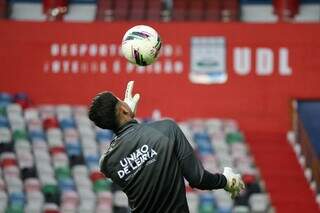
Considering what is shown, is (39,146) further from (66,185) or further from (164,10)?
(164,10)

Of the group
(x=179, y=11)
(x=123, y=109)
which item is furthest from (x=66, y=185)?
(x=123, y=109)

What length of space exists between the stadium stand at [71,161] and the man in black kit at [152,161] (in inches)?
280

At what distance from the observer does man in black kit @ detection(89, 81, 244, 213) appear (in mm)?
3629

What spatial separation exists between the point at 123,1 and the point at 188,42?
1.66 meters

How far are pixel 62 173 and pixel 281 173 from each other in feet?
10.7

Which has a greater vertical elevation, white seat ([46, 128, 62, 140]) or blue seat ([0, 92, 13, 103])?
blue seat ([0, 92, 13, 103])

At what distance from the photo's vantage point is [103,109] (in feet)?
11.9

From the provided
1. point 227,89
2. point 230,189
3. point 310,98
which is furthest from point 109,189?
point 230,189

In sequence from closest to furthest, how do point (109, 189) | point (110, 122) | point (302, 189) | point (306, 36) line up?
point (110, 122)
point (109, 189)
point (302, 189)
point (306, 36)

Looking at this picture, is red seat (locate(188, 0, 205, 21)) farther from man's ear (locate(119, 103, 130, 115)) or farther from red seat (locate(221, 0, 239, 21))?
man's ear (locate(119, 103, 130, 115))

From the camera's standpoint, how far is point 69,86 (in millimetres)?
13547

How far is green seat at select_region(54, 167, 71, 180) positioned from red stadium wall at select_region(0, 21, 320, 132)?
209 cm

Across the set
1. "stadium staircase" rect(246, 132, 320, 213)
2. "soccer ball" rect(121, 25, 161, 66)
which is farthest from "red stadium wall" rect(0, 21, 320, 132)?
"soccer ball" rect(121, 25, 161, 66)

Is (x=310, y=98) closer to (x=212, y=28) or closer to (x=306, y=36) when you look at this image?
(x=306, y=36)
